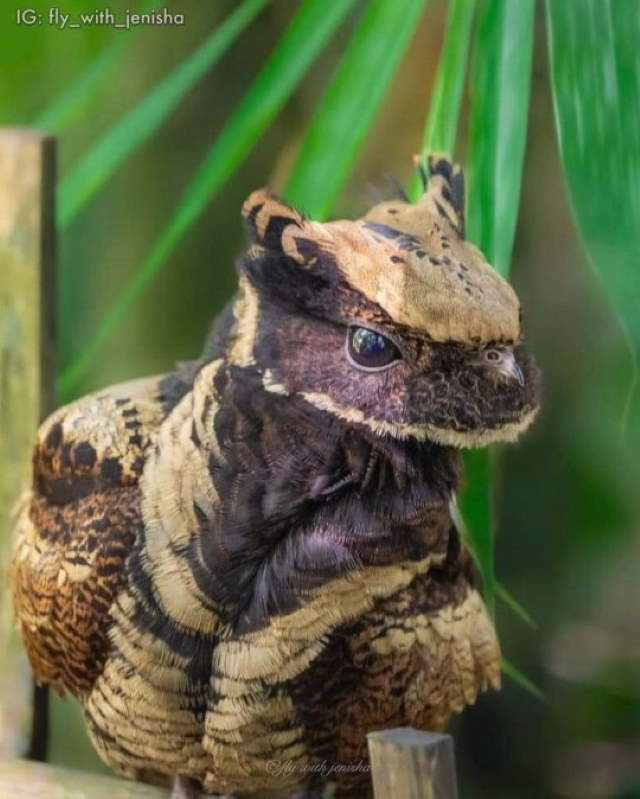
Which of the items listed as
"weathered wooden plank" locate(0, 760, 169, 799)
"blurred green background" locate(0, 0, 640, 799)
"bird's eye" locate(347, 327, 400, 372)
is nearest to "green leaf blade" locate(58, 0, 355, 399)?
A: "blurred green background" locate(0, 0, 640, 799)

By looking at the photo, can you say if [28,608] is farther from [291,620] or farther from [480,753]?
[480,753]

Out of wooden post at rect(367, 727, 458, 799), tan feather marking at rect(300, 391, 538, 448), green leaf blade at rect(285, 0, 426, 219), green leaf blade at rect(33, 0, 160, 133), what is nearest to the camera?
wooden post at rect(367, 727, 458, 799)

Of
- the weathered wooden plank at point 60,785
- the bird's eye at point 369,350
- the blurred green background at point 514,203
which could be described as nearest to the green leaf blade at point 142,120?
the blurred green background at point 514,203

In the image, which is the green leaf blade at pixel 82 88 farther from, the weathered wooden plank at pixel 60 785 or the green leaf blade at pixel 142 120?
the weathered wooden plank at pixel 60 785

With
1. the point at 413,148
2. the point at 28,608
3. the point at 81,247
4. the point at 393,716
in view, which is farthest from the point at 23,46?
the point at 393,716

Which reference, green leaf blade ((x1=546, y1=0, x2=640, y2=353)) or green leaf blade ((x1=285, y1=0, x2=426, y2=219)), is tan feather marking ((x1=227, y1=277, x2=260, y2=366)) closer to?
green leaf blade ((x1=285, y1=0, x2=426, y2=219))

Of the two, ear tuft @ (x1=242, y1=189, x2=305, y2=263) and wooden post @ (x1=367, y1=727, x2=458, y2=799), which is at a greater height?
ear tuft @ (x1=242, y1=189, x2=305, y2=263)

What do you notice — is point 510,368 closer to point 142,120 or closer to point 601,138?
point 601,138
